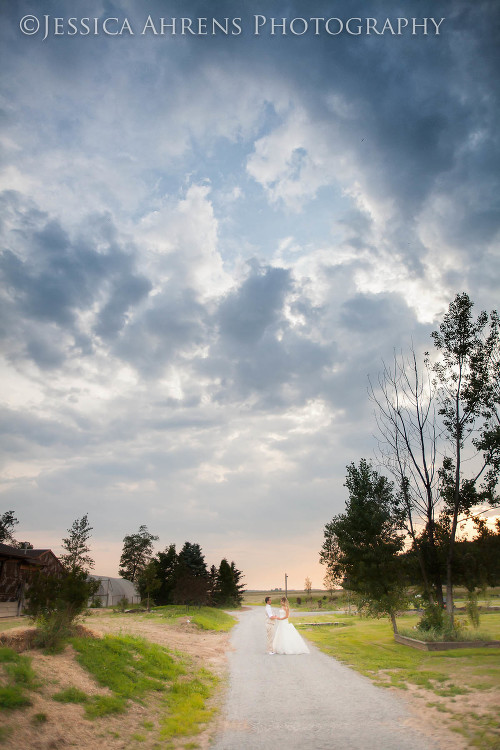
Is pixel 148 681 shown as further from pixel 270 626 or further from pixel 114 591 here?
pixel 114 591

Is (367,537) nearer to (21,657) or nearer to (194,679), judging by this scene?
(194,679)

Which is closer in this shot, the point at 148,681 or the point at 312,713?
the point at 312,713

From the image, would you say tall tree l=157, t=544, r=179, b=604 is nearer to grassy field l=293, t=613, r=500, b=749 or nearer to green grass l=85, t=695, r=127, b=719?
grassy field l=293, t=613, r=500, b=749

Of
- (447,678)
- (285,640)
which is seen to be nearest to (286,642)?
(285,640)

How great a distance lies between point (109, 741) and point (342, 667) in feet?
28.4

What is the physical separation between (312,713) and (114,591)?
65271 millimetres

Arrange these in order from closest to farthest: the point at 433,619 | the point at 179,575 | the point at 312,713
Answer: the point at 312,713 → the point at 433,619 → the point at 179,575

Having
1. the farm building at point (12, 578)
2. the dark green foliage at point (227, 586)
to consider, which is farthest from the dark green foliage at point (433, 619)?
the dark green foliage at point (227, 586)

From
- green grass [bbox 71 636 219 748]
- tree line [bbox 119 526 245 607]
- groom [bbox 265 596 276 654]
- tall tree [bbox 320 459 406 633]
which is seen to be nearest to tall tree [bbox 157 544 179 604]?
tree line [bbox 119 526 245 607]

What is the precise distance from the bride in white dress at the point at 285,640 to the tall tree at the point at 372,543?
233 inches

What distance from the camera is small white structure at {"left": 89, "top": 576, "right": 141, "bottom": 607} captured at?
61.3m

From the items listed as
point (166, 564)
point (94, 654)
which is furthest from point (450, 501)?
point (166, 564)

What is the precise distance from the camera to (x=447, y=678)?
462 inches

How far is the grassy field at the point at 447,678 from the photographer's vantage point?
7746 mm
